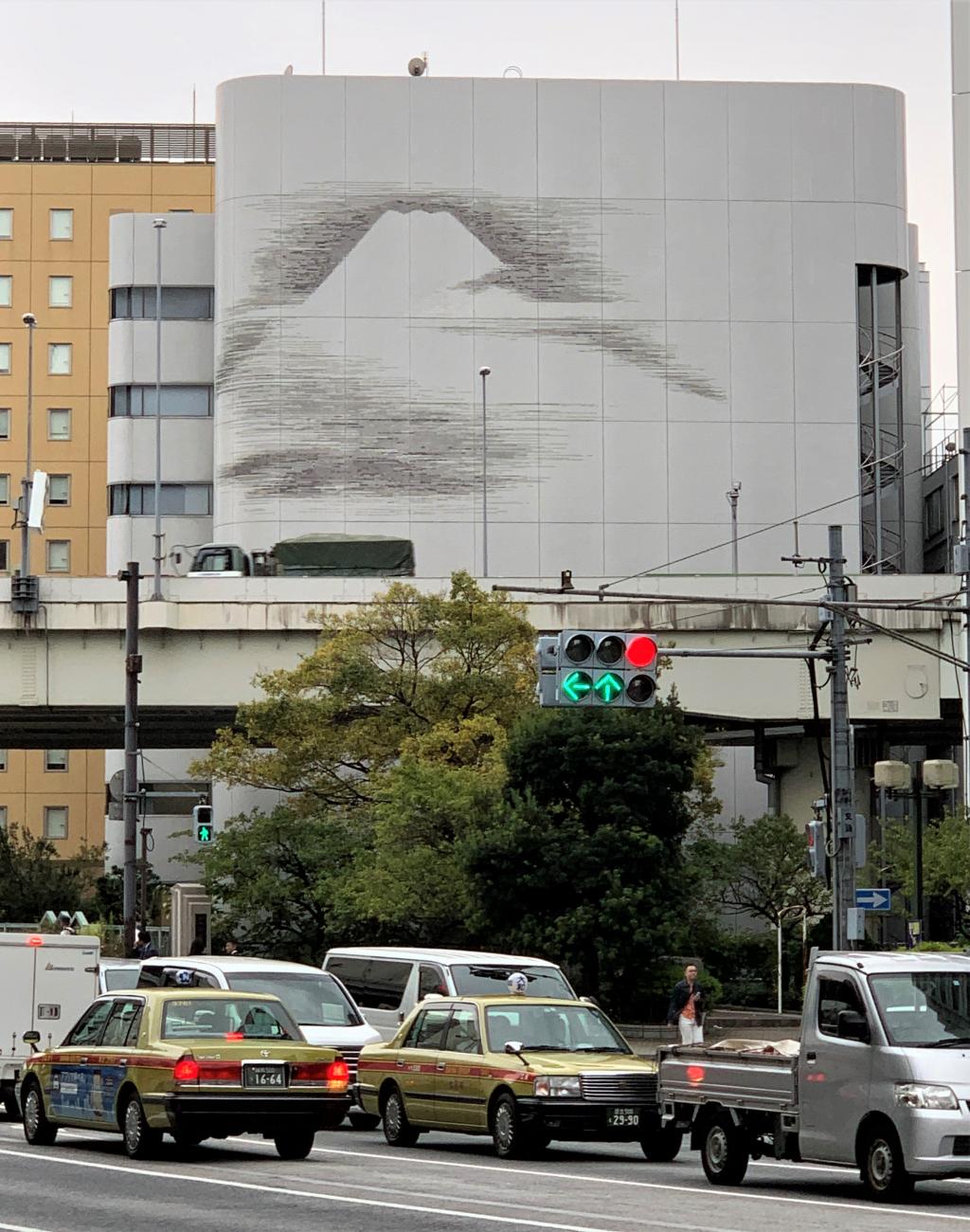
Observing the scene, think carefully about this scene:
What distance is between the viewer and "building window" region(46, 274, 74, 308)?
4117 inches

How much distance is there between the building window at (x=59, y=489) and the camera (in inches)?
4112

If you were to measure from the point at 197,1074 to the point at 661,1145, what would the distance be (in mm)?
4585

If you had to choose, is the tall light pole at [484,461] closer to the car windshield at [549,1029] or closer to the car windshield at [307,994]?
the car windshield at [307,994]

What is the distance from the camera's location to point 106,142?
108 meters

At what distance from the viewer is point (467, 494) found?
271ft

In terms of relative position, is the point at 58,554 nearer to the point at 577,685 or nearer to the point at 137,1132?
the point at 577,685

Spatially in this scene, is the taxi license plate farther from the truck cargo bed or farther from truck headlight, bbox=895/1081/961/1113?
truck headlight, bbox=895/1081/961/1113

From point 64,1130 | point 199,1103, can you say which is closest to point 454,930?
point 64,1130

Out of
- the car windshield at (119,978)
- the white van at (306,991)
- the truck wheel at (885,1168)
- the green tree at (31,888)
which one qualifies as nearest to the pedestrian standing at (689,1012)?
the white van at (306,991)

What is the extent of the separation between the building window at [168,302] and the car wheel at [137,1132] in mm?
74867

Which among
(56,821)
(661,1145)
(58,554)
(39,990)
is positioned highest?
(58,554)

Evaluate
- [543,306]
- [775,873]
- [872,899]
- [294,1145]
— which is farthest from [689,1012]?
[543,306]

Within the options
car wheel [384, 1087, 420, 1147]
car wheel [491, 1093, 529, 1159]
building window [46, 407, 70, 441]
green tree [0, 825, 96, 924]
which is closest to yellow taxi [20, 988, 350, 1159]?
car wheel [491, 1093, 529, 1159]

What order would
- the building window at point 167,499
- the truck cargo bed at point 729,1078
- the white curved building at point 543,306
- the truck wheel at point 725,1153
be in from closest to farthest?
the truck cargo bed at point 729,1078 → the truck wheel at point 725,1153 → the white curved building at point 543,306 → the building window at point 167,499
